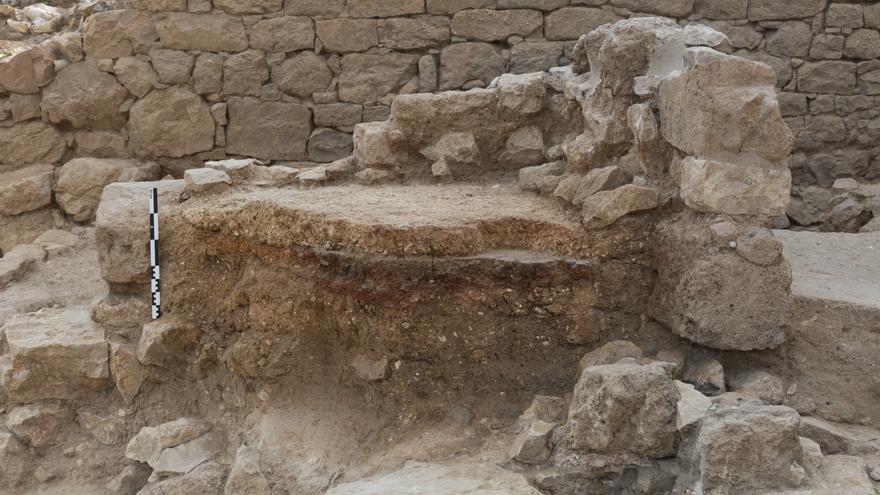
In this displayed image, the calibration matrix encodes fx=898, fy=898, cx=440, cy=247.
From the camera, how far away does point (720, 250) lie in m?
3.38

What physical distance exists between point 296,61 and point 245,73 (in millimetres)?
411

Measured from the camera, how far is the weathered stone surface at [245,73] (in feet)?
22.9

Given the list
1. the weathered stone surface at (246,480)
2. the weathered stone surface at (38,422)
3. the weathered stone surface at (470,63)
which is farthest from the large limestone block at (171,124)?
the weathered stone surface at (246,480)

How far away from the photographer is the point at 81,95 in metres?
6.94

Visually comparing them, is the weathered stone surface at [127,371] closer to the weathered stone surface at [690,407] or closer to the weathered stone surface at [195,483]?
the weathered stone surface at [195,483]

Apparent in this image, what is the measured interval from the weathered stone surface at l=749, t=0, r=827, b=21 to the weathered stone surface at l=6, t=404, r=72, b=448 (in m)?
5.68

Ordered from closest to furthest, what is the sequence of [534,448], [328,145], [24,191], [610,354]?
[534,448], [610,354], [24,191], [328,145]

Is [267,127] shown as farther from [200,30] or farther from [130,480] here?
[130,480]

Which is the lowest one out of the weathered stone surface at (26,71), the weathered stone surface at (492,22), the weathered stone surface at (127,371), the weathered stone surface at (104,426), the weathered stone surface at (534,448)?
the weathered stone surface at (104,426)

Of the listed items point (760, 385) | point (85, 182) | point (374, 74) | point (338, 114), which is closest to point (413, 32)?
point (374, 74)


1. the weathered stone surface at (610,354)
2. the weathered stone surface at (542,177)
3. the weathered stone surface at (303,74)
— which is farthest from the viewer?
the weathered stone surface at (303,74)

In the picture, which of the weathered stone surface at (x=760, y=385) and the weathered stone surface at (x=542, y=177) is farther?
the weathered stone surface at (x=542, y=177)

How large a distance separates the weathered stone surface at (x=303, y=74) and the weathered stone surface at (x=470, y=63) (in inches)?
36.4

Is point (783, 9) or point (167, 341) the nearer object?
point (167, 341)
